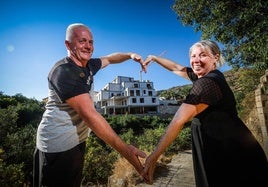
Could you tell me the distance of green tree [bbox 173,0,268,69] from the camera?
31.0 ft

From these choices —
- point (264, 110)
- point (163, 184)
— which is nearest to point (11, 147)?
point (163, 184)

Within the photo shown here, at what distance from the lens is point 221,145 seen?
194cm

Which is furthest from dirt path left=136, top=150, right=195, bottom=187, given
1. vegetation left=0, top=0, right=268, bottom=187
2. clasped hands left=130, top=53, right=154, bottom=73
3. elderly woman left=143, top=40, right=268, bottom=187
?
elderly woman left=143, top=40, right=268, bottom=187

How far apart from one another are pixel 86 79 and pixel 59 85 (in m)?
0.31

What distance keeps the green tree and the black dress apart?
8.49 meters

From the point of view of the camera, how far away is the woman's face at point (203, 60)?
2.43 metres

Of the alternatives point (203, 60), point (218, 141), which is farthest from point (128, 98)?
point (218, 141)

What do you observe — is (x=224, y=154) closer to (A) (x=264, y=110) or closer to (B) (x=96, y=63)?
(B) (x=96, y=63)

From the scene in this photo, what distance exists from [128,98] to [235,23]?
5007 cm

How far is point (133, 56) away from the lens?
3643 millimetres

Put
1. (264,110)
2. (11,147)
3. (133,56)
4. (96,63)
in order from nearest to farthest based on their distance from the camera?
(96,63)
(133,56)
(264,110)
(11,147)

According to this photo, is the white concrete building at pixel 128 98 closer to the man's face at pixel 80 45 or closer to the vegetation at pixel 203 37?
the vegetation at pixel 203 37

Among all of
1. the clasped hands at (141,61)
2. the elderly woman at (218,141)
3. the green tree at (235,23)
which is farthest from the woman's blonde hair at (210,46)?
the green tree at (235,23)

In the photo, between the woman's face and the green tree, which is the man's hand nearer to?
the woman's face
